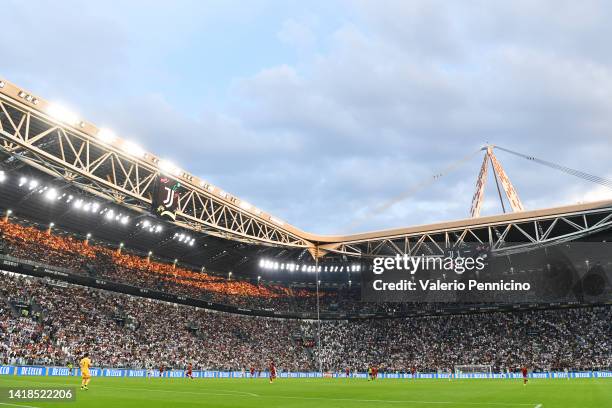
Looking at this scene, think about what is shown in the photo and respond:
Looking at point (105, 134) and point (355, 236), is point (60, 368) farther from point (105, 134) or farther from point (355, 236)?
point (355, 236)

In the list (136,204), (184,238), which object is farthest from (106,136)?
(184,238)

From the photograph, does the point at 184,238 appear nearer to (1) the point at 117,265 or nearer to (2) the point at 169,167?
(1) the point at 117,265

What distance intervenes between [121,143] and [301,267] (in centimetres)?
4866

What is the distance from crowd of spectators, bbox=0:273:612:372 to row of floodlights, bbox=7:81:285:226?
2040 centimetres

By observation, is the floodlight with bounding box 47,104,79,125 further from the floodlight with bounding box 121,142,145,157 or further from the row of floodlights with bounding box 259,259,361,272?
the row of floodlights with bounding box 259,259,361,272

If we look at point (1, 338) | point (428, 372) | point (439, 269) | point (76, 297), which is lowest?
point (428, 372)

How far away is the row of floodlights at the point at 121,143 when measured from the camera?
1465 inches

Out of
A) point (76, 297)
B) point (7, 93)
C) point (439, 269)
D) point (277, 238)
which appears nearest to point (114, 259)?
point (76, 297)

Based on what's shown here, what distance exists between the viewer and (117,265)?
67.2m

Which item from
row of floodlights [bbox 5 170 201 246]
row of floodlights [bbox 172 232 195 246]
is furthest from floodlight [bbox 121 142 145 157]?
row of floodlights [bbox 172 232 195 246]

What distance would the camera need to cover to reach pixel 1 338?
45.9 m

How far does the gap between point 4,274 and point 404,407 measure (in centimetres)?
4996

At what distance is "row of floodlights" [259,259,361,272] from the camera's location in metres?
82.9

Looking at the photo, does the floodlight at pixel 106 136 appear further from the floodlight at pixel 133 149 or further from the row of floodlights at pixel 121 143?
the floodlight at pixel 133 149
